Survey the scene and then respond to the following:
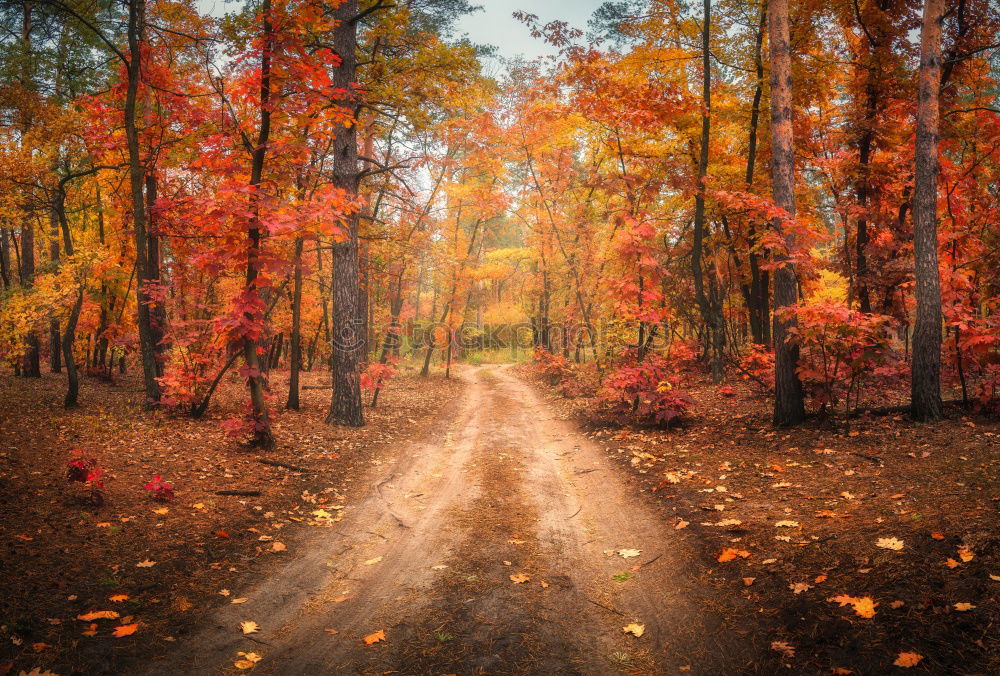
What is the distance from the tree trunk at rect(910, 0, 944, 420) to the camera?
6977mm

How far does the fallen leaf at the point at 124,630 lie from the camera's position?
136 inches

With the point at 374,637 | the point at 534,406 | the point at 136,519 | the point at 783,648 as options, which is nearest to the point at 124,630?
the point at 374,637

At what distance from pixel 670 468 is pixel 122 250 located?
16.6m

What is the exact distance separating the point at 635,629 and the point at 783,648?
99 cm

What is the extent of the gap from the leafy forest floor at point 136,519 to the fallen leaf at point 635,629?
3.35 metres

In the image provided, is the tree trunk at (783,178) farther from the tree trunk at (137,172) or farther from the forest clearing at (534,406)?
the tree trunk at (137,172)

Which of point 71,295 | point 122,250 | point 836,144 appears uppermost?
point 836,144

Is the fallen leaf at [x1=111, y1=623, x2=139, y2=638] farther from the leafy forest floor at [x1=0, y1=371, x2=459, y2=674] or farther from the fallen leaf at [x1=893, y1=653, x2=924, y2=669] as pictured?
the fallen leaf at [x1=893, y1=653, x2=924, y2=669]

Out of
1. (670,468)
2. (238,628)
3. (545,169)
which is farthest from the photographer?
(545,169)

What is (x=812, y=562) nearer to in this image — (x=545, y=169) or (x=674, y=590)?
(x=674, y=590)

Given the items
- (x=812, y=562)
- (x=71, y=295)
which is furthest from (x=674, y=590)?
(x=71, y=295)

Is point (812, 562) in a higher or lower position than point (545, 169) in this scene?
lower

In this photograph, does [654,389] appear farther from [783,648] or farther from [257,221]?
[257,221]

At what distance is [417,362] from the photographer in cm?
3669
